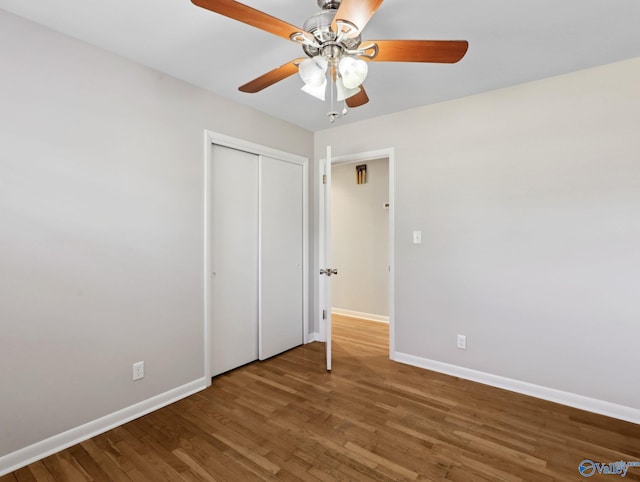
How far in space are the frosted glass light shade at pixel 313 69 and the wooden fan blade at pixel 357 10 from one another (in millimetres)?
184

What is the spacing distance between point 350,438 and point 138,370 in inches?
59.3

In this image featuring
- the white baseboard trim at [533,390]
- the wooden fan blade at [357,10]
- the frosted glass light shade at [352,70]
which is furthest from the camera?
the white baseboard trim at [533,390]

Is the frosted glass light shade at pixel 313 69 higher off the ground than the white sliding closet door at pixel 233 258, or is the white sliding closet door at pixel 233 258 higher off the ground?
the frosted glass light shade at pixel 313 69

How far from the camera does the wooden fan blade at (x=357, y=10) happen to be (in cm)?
116

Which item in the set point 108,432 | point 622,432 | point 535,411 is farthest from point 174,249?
point 622,432

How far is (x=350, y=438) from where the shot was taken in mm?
2010

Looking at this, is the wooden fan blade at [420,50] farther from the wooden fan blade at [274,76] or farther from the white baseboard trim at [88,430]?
the white baseboard trim at [88,430]

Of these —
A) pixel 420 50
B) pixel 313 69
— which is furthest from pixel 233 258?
pixel 420 50

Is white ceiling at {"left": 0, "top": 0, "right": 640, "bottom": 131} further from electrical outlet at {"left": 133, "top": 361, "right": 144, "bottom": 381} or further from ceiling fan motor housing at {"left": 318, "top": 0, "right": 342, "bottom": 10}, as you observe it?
electrical outlet at {"left": 133, "top": 361, "right": 144, "bottom": 381}

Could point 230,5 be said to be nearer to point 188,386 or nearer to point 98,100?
point 98,100

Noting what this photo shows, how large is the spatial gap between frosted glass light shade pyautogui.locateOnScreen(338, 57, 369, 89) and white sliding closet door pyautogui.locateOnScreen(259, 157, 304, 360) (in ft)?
6.15

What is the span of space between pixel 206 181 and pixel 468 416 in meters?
2.62

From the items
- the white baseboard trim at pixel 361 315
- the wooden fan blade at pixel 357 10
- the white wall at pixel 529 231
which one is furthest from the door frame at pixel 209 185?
the white baseboard trim at pixel 361 315

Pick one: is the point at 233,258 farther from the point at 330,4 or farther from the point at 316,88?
the point at 330,4
